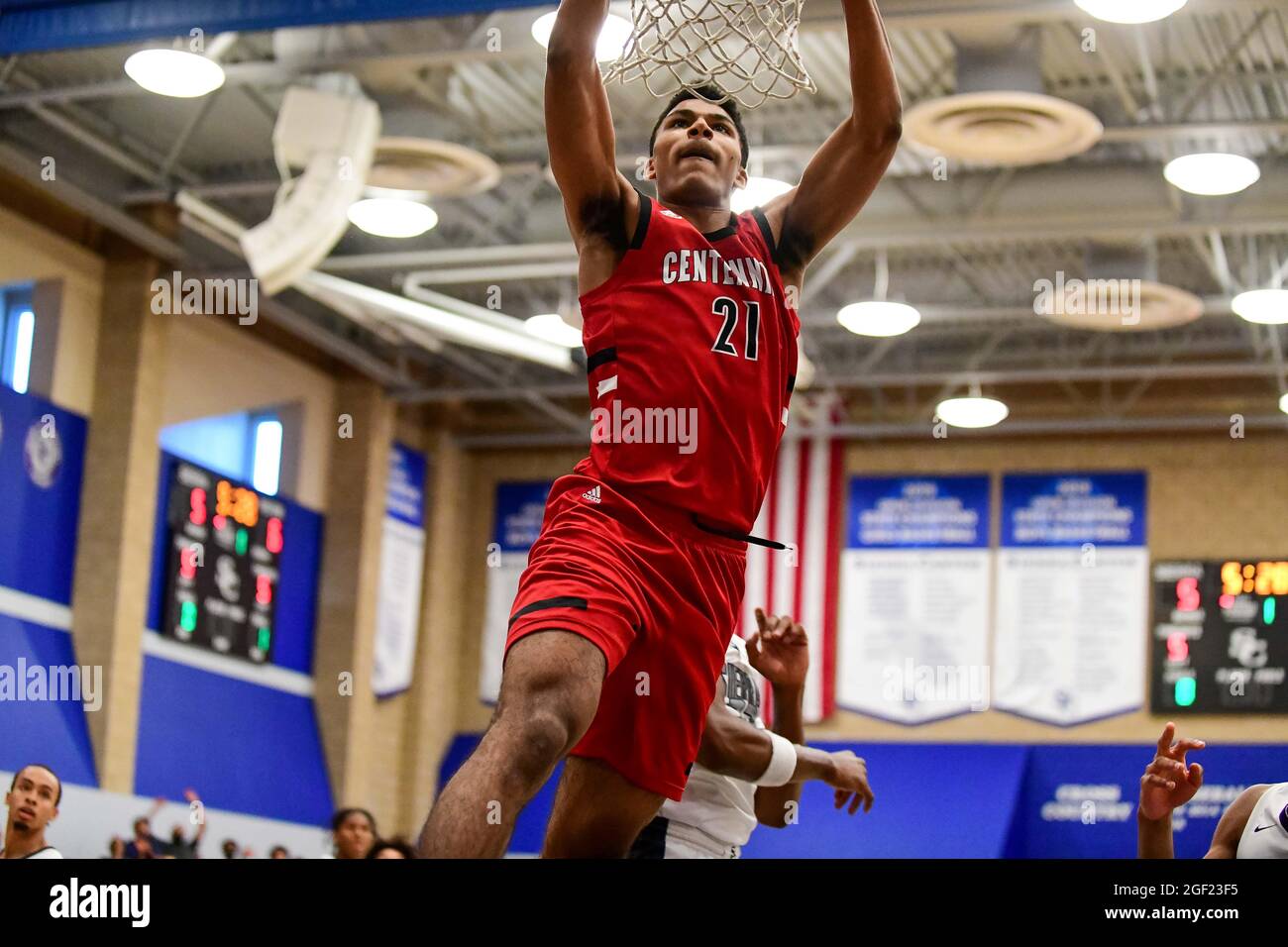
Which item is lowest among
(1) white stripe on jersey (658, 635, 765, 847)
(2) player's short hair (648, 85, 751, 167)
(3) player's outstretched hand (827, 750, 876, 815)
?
(1) white stripe on jersey (658, 635, 765, 847)

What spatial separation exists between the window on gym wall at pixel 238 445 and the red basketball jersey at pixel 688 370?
14.6 meters

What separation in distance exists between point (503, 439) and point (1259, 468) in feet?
31.3

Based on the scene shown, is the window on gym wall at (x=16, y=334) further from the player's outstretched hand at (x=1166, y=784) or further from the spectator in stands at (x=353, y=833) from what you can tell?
the player's outstretched hand at (x=1166, y=784)

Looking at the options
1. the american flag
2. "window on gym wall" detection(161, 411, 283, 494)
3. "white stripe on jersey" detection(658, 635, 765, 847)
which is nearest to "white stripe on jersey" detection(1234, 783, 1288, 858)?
"white stripe on jersey" detection(658, 635, 765, 847)

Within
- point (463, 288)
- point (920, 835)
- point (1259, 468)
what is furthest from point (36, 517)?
point (1259, 468)

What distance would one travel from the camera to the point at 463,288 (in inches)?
779

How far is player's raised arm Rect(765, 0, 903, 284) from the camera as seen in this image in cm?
424

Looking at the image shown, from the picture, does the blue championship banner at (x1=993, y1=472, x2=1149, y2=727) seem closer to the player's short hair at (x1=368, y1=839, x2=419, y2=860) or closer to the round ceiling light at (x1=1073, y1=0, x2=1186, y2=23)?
the round ceiling light at (x1=1073, y1=0, x2=1186, y2=23)

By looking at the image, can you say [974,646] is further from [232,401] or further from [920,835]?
[232,401]

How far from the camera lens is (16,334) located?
1612 cm

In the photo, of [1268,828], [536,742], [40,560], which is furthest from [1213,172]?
[40,560]

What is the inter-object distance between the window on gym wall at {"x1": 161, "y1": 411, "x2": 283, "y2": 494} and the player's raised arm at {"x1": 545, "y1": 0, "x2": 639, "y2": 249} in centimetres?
1460

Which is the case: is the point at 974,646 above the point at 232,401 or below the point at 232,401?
below

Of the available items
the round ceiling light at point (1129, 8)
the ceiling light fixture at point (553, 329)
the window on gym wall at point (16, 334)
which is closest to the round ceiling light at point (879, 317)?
the ceiling light fixture at point (553, 329)
